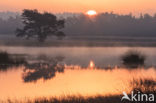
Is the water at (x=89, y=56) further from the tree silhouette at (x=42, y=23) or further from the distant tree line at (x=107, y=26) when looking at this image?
the distant tree line at (x=107, y=26)

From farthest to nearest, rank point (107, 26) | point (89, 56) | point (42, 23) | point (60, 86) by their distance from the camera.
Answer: point (107, 26), point (42, 23), point (89, 56), point (60, 86)

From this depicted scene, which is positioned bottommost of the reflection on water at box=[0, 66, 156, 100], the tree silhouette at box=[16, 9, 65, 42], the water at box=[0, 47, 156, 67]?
the water at box=[0, 47, 156, 67]

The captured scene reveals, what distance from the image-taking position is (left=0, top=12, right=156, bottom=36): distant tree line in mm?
149500

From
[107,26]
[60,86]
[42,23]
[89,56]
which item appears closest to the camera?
[60,86]

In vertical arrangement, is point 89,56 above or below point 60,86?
below

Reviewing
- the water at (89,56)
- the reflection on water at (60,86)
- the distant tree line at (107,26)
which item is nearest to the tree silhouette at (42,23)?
the water at (89,56)

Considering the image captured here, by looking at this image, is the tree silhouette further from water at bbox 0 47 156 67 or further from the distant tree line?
the distant tree line

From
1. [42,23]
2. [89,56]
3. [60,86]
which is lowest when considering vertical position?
[89,56]

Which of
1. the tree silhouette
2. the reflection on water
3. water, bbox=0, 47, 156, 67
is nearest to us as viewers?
the reflection on water

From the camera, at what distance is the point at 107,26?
158000 millimetres

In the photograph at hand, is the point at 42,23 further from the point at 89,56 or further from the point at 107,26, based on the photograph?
the point at 107,26

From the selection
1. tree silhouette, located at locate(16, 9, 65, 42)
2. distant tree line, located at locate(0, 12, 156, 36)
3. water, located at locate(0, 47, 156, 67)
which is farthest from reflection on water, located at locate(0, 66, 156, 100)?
distant tree line, located at locate(0, 12, 156, 36)

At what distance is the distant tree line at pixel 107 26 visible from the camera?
150 metres

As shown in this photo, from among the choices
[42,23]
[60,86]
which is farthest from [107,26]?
[60,86]
